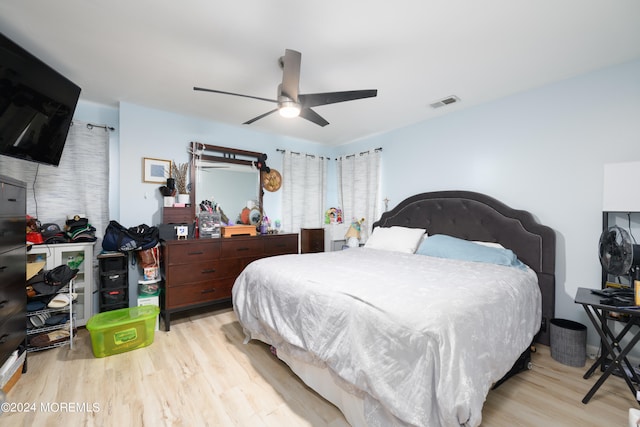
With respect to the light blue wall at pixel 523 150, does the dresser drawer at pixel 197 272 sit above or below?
below

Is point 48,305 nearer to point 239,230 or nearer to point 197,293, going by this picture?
point 197,293

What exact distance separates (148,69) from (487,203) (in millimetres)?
3551

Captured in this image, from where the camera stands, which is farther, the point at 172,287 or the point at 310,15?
the point at 172,287

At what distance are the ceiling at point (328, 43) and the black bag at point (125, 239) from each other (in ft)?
4.71

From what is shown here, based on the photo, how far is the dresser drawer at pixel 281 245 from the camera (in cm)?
352

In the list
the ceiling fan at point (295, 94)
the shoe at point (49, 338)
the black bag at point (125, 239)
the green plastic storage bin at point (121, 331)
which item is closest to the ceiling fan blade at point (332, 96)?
the ceiling fan at point (295, 94)

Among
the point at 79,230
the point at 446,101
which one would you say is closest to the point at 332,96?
the point at 446,101

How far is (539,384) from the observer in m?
1.87

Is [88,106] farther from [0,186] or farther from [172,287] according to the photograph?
[172,287]

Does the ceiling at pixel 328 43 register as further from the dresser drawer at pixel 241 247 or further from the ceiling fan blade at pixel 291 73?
the dresser drawer at pixel 241 247

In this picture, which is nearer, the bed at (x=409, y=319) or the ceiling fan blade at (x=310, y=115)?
the bed at (x=409, y=319)

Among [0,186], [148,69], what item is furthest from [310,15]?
[0,186]

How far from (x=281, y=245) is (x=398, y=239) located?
61.3 inches

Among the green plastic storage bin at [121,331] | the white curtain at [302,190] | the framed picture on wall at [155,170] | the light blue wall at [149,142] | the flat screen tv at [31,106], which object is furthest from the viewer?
the white curtain at [302,190]
